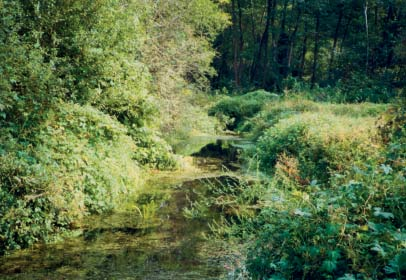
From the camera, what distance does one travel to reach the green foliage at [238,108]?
28094mm

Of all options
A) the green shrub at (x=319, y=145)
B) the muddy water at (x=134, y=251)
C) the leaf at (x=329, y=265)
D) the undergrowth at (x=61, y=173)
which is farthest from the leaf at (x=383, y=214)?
the undergrowth at (x=61, y=173)

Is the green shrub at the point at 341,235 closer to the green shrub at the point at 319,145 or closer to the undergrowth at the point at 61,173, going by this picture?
the undergrowth at the point at 61,173

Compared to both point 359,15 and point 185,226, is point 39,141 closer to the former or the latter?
point 185,226

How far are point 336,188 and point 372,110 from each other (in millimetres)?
13301

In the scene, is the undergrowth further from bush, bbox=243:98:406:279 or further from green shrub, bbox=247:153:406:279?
green shrub, bbox=247:153:406:279

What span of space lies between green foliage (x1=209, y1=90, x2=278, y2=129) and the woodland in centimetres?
567

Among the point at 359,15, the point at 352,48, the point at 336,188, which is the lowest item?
the point at 336,188

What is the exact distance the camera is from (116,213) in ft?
30.7

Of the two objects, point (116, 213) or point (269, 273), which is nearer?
point (269, 273)

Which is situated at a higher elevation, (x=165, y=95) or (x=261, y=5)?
(x=261, y=5)

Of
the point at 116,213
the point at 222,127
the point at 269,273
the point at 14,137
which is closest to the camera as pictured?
the point at 269,273

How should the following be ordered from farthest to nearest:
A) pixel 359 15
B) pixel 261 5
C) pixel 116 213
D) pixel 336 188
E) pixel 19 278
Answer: pixel 261 5 < pixel 359 15 < pixel 116 213 < pixel 19 278 < pixel 336 188

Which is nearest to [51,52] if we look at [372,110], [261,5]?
[372,110]

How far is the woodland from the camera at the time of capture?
459cm
